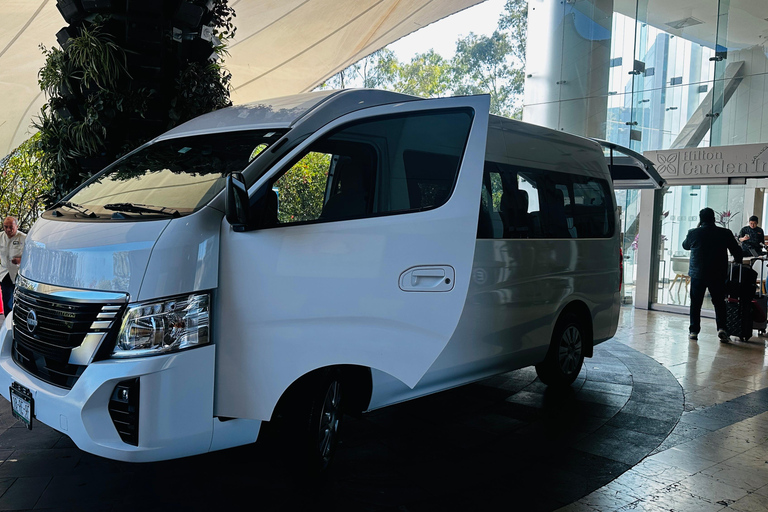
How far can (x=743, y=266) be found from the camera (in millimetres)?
9578

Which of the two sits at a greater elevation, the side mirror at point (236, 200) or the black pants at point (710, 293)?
the side mirror at point (236, 200)

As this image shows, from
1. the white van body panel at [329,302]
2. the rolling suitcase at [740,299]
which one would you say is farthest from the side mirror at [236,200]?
the rolling suitcase at [740,299]

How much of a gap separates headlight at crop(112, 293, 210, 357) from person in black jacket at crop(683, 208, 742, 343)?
813 cm

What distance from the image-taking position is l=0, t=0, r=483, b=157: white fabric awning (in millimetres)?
11188

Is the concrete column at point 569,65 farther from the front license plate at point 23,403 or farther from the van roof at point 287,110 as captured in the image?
the front license plate at point 23,403

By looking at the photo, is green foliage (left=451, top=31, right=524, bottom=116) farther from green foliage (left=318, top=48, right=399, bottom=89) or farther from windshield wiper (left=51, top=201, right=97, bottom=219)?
windshield wiper (left=51, top=201, right=97, bottom=219)

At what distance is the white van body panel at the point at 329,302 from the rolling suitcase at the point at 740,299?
297 inches

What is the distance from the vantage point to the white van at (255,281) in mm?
3297

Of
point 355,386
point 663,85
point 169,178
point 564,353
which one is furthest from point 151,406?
point 663,85

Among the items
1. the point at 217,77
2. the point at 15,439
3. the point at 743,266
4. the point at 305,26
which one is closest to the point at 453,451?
the point at 15,439

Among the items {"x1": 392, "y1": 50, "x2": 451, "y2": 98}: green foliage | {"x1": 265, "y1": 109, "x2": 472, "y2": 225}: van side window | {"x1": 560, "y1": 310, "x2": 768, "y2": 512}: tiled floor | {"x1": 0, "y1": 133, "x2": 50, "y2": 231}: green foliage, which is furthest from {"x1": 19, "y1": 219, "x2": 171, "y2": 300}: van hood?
{"x1": 392, "y1": 50, "x2": 451, "y2": 98}: green foliage

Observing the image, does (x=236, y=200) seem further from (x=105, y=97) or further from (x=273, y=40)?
(x=273, y=40)

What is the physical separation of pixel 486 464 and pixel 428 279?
62.9 inches

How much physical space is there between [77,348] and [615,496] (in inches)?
125
